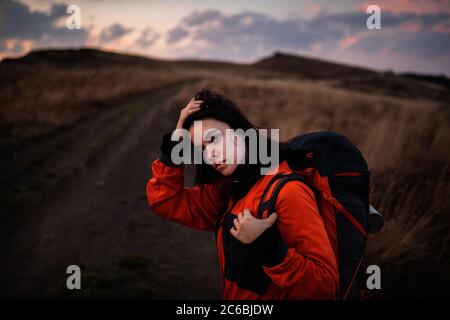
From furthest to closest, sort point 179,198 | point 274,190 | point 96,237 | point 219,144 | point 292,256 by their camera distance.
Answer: point 96,237
point 179,198
point 219,144
point 274,190
point 292,256

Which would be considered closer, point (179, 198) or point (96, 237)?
point (179, 198)

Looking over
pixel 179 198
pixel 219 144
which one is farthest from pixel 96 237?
pixel 219 144

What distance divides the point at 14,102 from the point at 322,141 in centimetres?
1438

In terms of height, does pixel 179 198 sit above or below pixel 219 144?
below

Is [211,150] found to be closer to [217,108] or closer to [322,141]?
[217,108]

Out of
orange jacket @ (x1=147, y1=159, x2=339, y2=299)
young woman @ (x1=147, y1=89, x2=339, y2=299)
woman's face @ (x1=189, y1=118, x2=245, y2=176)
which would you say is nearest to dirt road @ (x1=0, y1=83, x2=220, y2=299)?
young woman @ (x1=147, y1=89, x2=339, y2=299)

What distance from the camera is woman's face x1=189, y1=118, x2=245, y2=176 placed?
1.66 metres

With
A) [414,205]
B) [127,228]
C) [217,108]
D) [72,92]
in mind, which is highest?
→ [72,92]

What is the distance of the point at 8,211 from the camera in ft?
17.3

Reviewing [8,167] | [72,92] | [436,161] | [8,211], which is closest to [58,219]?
[8,211]

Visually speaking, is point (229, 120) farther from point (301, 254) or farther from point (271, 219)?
point (301, 254)

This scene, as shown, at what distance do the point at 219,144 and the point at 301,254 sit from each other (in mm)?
A: 675

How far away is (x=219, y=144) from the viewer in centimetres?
168

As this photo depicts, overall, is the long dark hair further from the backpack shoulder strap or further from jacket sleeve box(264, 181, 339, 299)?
jacket sleeve box(264, 181, 339, 299)
